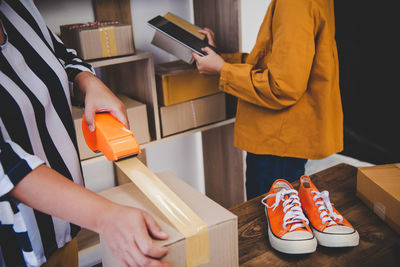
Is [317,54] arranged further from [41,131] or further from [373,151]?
[373,151]

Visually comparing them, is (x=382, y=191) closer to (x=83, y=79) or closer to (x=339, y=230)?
(x=339, y=230)

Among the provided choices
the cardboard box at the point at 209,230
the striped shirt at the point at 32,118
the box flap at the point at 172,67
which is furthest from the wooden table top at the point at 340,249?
the box flap at the point at 172,67

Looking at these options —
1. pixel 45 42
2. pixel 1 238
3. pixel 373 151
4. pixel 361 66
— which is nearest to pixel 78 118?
pixel 45 42

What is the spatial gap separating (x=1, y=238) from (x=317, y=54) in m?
1.21

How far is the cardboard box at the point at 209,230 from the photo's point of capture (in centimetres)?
63

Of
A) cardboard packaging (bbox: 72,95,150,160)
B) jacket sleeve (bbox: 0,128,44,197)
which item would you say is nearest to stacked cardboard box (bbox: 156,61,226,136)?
cardboard packaging (bbox: 72,95,150,160)

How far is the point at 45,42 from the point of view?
887 mm

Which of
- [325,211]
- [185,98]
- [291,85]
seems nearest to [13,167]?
[325,211]

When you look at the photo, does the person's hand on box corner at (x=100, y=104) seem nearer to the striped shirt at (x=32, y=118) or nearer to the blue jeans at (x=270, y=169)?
the striped shirt at (x=32, y=118)

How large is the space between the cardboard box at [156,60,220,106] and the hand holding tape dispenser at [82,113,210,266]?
3.51 feet

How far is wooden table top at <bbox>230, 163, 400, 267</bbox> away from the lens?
877 millimetres

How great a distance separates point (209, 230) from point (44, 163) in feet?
1.03

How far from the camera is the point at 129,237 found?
0.55 metres

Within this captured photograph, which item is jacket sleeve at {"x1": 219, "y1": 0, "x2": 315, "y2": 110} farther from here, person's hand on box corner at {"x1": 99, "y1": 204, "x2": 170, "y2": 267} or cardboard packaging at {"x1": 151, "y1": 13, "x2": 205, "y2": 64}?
person's hand on box corner at {"x1": 99, "y1": 204, "x2": 170, "y2": 267}
